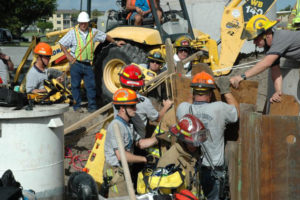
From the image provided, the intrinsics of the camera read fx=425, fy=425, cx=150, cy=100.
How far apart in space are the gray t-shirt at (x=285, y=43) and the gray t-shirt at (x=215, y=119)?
3.16ft

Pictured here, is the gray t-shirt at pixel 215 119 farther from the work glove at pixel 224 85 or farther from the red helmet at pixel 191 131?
the red helmet at pixel 191 131

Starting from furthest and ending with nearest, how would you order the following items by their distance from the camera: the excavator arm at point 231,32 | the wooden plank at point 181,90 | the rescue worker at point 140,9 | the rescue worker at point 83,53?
the excavator arm at point 231,32 < the rescue worker at point 140,9 < the rescue worker at point 83,53 < the wooden plank at point 181,90

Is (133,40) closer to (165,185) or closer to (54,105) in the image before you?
(54,105)

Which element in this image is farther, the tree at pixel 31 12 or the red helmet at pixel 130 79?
the tree at pixel 31 12

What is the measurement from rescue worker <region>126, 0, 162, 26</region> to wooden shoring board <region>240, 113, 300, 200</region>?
6.20 m

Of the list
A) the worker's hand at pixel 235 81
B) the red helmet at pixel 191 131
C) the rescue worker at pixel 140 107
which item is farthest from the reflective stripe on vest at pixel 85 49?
the red helmet at pixel 191 131

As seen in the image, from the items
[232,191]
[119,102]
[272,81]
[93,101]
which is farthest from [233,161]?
[93,101]

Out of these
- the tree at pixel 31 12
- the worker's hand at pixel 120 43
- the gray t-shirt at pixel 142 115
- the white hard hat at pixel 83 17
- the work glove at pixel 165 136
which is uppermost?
the tree at pixel 31 12

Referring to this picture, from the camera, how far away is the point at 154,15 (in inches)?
333

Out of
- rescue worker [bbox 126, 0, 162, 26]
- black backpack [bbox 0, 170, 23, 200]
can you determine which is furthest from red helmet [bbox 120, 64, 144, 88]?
rescue worker [bbox 126, 0, 162, 26]

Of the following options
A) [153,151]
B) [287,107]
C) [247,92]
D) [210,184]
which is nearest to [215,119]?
[247,92]

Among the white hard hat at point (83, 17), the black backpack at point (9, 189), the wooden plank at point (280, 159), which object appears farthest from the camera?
the white hard hat at point (83, 17)

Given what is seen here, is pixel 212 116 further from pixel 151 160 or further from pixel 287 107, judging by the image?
pixel 151 160

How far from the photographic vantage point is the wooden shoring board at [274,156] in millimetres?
2611
